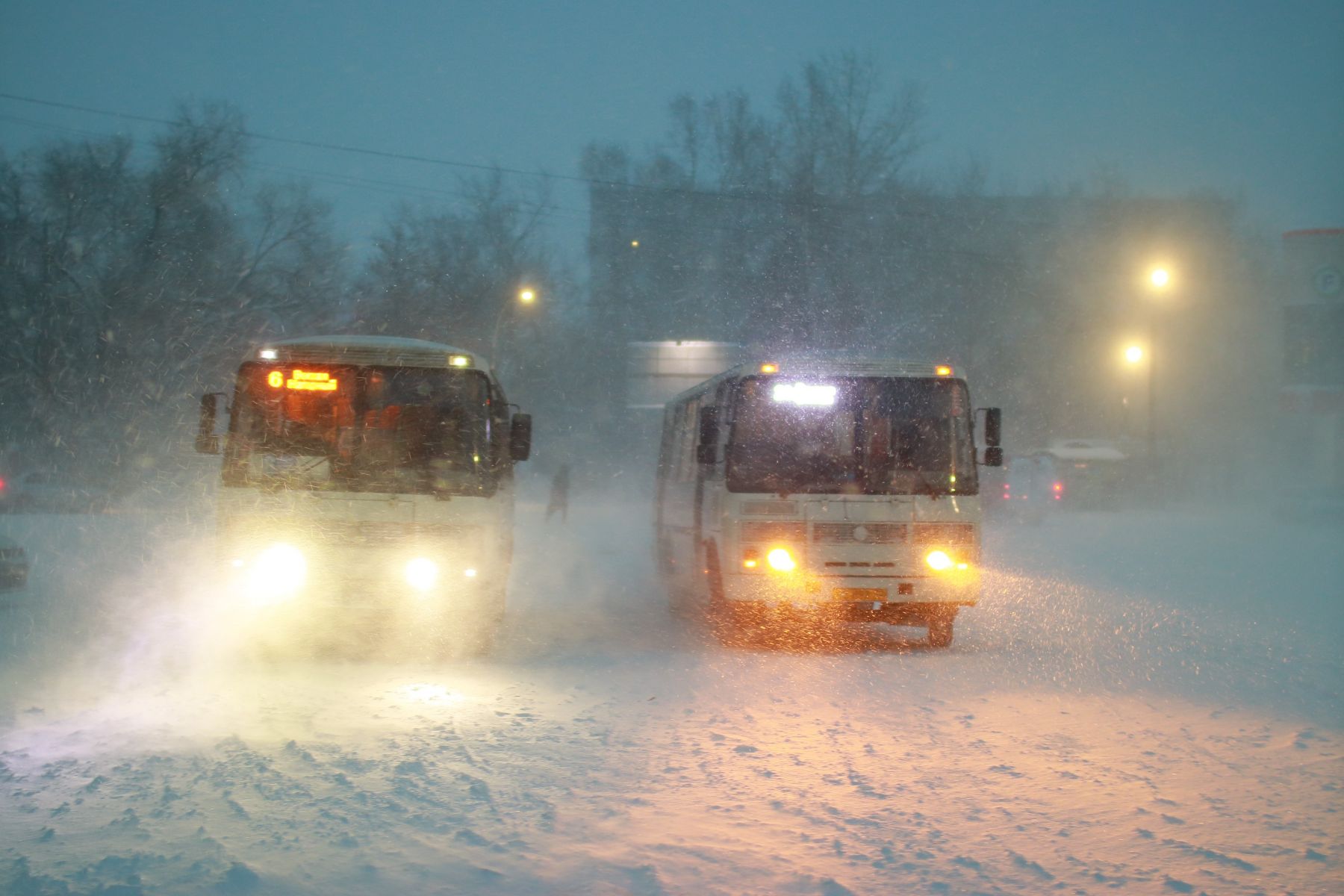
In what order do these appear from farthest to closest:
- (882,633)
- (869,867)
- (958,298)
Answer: (958,298), (882,633), (869,867)

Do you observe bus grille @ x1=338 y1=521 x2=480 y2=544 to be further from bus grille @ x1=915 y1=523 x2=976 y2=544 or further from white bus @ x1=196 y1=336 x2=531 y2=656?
bus grille @ x1=915 y1=523 x2=976 y2=544

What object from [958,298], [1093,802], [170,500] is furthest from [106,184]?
[1093,802]

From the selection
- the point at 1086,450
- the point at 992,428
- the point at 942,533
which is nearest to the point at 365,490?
the point at 942,533

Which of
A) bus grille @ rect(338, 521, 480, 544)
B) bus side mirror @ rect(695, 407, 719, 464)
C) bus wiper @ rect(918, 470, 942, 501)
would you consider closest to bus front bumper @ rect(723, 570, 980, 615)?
bus wiper @ rect(918, 470, 942, 501)

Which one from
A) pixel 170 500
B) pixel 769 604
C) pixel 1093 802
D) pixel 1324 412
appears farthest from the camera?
pixel 170 500

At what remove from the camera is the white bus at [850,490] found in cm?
1122

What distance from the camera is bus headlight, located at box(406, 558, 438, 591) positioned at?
10492mm

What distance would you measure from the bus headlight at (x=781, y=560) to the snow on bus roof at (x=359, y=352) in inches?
125

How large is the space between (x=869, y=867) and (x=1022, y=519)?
1131 inches

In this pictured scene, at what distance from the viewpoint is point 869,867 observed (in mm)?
5102

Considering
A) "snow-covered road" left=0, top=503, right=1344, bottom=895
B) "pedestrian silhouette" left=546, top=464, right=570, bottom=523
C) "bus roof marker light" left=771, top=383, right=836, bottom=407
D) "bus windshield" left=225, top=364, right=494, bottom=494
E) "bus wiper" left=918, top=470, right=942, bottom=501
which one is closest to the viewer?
"snow-covered road" left=0, top=503, right=1344, bottom=895

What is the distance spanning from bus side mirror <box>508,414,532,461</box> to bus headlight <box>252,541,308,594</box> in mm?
2350

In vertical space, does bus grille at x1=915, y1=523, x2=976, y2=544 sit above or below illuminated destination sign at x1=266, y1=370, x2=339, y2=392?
below

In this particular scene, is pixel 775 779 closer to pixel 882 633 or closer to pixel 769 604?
pixel 769 604
